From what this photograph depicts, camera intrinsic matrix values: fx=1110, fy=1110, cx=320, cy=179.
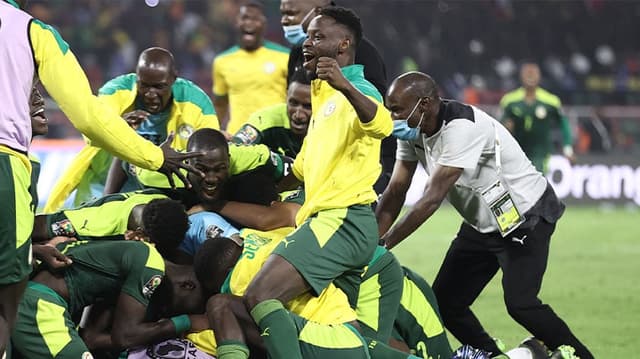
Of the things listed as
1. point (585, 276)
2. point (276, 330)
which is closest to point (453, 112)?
point (276, 330)

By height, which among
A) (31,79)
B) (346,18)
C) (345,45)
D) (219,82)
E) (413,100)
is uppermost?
(346,18)

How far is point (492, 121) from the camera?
21.9 ft

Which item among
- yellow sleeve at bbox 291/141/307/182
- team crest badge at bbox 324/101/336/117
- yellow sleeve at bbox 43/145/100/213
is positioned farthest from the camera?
yellow sleeve at bbox 43/145/100/213

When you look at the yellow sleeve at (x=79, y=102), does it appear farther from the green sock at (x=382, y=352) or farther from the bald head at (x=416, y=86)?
the bald head at (x=416, y=86)

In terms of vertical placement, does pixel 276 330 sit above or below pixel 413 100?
below

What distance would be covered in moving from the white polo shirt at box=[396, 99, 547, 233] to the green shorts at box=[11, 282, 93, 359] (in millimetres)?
2292

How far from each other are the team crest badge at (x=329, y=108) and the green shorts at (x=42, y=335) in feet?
5.56

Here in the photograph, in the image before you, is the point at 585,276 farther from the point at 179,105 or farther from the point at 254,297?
the point at 254,297

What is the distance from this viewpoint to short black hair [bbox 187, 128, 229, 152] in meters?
6.44

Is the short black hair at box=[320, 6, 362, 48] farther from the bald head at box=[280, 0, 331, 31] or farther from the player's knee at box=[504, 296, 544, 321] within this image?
the bald head at box=[280, 0, 331, 31]

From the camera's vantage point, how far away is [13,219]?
4.76 m

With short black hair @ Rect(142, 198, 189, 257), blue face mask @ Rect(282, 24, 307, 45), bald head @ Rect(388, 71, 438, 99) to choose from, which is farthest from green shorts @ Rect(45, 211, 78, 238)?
blue face mask @ Rect(282, 24, 307, 45)

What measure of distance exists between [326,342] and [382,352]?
0.39 meters

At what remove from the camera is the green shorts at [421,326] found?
654 centimetres
